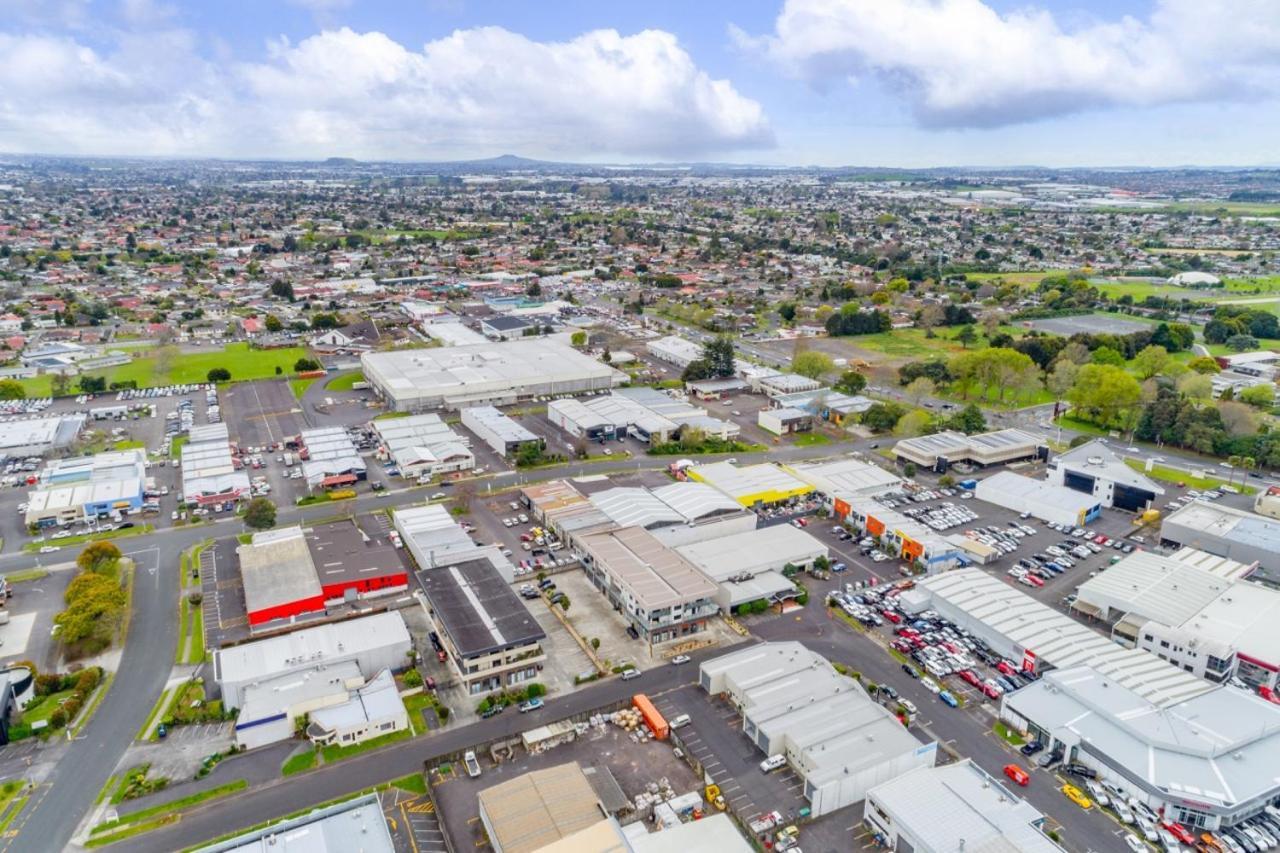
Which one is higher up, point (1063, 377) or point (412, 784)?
point (1063, 377)

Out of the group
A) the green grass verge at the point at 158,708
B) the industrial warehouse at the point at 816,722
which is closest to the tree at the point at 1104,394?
the industrial warehouse at the point at 816,722

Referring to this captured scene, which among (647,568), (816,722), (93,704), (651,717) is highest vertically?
(647,568)

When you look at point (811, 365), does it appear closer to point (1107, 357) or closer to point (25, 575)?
point (1107, 357)

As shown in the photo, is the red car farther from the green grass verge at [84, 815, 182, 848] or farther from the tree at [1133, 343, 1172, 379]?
the tree at [1133, 343, 1172, 379]

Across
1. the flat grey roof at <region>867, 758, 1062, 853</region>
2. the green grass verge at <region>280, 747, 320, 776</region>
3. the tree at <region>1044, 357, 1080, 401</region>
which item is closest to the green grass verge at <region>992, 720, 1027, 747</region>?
the flat grey roof at <region>867, 758, 1062, 853</region>

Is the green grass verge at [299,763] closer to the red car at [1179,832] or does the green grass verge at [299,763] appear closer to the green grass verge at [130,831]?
the green grass verge at [130,831]

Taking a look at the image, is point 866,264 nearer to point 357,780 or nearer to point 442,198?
point 357,780

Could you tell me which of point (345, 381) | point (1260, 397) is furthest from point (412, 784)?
point (1260, 397)
